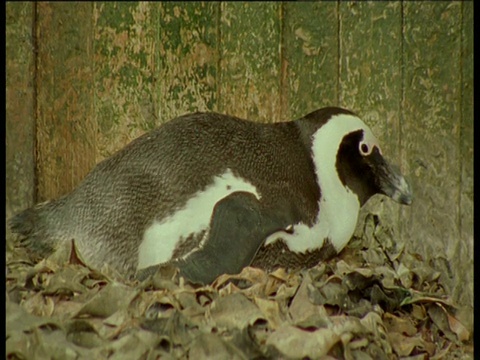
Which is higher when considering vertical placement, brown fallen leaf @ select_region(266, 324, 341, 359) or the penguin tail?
the penguin tail

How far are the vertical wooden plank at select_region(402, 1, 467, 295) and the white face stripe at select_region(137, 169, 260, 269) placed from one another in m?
0.46

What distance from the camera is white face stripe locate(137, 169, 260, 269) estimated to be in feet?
4.73

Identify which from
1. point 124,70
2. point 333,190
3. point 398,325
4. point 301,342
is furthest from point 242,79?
point 301,342

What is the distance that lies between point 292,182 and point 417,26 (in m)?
0.46

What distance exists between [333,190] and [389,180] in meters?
0.14

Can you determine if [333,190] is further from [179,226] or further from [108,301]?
[108,301]

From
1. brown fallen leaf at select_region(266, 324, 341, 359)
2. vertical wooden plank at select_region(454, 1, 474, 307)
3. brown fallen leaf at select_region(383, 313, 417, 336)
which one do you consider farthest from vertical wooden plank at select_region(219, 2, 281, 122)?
brown fallen leaf at select_region(266, 324, 341, 359)

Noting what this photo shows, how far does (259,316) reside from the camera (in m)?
1.19

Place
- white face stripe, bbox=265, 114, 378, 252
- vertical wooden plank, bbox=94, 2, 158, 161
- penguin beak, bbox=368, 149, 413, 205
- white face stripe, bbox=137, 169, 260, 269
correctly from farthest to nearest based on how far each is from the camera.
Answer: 1. vertical wooden plank, bbox=94, 2, 158, 161
2. penguin beak, bbox=368, 149, 413, 205
3. white face stripe, bbox=265, 114, 378, 252
4. white face stripe, bbox=137, 169, 260, 269

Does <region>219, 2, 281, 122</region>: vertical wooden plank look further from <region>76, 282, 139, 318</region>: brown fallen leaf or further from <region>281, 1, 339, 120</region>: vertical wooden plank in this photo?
<region>76, 282, 139, 318</region>: brown fallen leaf

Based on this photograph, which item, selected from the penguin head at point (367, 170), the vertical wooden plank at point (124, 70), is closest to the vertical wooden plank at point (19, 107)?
the vertical wooden plank at point (124, 70)

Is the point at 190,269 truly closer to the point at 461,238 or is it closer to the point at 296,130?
the point at 296,130

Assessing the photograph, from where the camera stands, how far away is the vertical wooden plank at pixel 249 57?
1.84 m

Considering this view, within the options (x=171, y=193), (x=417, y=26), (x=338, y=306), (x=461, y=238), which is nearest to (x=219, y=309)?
(x=338, y=306)
